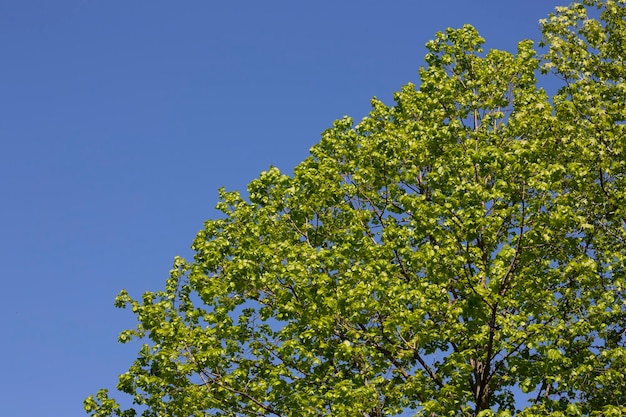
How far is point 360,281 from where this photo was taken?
23047mm

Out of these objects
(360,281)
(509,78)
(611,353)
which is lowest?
(611,353)

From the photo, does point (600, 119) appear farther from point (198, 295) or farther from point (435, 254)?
point (198, 295)

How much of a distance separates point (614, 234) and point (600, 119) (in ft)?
11.8

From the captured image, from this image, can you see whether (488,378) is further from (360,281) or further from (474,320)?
(360,281)

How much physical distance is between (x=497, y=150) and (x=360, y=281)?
220 inches

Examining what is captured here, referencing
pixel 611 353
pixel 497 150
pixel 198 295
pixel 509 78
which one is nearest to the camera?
pixel 611 353

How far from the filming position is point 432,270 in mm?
23031

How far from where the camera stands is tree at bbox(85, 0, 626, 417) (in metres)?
22.2

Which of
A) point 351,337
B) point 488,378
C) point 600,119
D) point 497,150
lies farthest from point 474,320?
point 600,119

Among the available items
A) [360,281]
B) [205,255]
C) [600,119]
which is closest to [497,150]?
[600,119]

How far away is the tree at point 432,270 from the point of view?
22.2 metres

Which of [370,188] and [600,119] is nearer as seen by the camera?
[600,119]

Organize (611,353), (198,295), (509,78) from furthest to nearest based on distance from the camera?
(509,78)
(198,295)
(611,353)

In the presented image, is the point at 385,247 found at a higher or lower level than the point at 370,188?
lower
